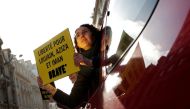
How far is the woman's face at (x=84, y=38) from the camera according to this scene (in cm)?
189

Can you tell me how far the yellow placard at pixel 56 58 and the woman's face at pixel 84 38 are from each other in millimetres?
774

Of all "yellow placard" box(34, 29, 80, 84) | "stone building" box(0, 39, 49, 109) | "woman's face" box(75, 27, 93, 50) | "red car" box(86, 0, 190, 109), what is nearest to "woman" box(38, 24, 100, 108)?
"woman's face" box(75, 27, 93, 50)

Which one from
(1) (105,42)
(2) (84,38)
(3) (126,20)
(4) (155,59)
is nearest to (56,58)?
(2) (84,38)

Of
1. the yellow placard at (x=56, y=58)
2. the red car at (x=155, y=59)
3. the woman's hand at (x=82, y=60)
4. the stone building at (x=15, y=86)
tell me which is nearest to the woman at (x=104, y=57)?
the woman's hand at (x=82, y=60)

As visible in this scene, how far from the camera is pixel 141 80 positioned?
1.11 metres

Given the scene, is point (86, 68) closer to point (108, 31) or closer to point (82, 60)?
point (82, 60)

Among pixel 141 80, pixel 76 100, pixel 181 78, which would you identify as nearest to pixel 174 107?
pixel 181 78

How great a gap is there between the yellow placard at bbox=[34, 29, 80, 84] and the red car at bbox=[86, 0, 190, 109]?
1381 millimetres

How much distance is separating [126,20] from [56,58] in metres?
1.63

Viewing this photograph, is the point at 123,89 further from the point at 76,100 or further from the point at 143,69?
the point at 76,100

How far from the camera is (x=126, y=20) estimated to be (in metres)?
1.50

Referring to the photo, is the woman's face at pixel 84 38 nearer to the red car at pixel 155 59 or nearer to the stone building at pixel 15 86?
the red car at pixel 155 59

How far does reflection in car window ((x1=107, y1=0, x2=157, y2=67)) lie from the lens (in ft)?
4.04

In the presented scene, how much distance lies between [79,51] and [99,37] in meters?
0.17
